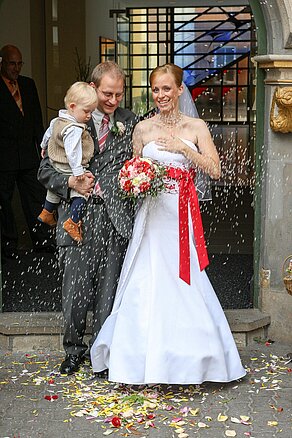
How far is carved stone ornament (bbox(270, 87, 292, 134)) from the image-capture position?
570cm

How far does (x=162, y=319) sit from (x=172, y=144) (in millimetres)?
1060

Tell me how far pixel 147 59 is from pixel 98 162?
17.8 meters

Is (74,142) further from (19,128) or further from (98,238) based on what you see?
(19,128)

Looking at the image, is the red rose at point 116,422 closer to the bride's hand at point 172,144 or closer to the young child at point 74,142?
the young child at point 74,142

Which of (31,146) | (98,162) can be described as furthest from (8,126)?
(98,162)

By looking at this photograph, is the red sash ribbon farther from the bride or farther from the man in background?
the man in background

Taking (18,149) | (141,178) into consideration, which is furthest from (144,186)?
(18,149)

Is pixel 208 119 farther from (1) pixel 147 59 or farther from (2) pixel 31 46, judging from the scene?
(2) pixel 31 46

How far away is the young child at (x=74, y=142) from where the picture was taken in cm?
505

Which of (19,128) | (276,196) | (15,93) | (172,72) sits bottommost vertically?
(276,196)

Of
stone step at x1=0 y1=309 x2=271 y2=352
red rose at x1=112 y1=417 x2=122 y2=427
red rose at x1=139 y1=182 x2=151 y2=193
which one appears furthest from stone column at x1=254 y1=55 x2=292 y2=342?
red rose at x1=112 y1=417 x2=122 y2=427

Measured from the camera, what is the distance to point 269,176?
19.7 ft

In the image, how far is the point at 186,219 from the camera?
5.30m

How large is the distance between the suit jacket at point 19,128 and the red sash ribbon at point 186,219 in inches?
120
